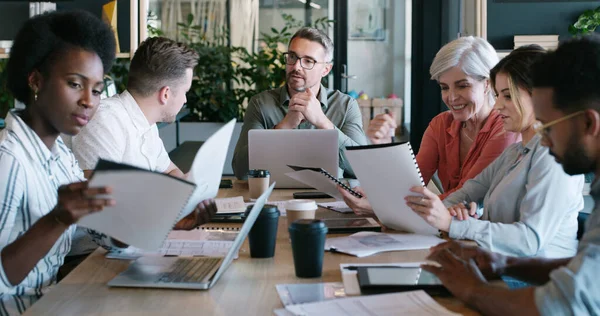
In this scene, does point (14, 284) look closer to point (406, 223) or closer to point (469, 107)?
point (406, 223)

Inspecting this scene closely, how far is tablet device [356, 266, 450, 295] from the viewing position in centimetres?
138

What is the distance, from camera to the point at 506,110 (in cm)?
220

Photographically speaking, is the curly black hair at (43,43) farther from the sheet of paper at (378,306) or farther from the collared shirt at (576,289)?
the collared shirt at (576,289)

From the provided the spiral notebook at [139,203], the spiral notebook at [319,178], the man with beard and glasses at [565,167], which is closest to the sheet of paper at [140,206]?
the spiral notebook at [139,203]

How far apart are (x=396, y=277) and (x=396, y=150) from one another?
0.45m

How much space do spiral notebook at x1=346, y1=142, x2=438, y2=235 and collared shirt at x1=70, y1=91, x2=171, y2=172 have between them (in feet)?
2.66

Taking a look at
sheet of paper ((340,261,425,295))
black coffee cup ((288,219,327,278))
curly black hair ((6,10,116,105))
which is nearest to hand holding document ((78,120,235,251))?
black coffee cup ((288,219,327,278))

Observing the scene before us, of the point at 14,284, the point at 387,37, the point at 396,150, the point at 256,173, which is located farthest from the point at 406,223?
the point at 387,37

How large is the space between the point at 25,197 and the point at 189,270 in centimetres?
45

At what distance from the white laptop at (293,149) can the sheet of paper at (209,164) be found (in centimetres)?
114

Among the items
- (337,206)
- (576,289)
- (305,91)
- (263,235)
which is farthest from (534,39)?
(576,289)

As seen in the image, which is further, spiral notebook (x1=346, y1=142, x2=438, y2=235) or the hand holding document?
spiral notebook (x1=346, y1=142, x2=438, y2=235)

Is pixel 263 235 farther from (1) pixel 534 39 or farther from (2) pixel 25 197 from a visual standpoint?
(1) pixel 534 39

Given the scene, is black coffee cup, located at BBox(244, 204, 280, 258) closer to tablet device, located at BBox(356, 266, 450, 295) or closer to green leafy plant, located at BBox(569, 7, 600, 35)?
tablet device, located at BBox(356, 266, 450, 295)
